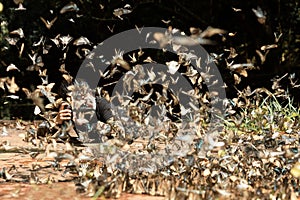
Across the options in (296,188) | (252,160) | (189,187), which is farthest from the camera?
(252,160)

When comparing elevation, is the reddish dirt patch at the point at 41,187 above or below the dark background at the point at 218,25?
below

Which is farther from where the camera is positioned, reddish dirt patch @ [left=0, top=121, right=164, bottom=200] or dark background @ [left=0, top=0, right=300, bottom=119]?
dark background @ [left=0, top=0, right=300, bottom=119]

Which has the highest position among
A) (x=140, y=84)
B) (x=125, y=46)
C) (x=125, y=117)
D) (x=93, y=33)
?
(x=93, y=33)

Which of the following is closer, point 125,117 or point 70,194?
point 70,194

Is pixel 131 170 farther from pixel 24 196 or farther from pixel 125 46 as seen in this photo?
pixel 125 46

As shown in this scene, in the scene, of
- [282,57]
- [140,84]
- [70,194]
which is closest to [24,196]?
[70,194]

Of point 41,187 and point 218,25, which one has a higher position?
point 218,25

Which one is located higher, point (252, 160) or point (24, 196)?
point (252, 160)

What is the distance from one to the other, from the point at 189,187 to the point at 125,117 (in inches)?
30.1

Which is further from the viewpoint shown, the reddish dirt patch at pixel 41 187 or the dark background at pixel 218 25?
the dark background at pixel 218 25

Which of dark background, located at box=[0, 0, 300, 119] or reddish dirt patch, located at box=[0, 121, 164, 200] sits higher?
dark background, located at box=[0, 0, 300, 119]

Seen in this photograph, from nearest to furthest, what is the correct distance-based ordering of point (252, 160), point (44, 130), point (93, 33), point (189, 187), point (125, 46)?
point (189, 187) < point (252, 160) < point (44, 130) < point (125, 46) < point (93, 33)

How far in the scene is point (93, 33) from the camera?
9.59 meters

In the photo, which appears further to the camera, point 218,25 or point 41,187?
point 218,25
